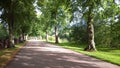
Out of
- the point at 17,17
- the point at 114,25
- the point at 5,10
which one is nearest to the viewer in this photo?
the point at 5,10

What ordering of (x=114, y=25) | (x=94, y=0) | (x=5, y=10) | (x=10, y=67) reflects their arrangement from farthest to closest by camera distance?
(x=114, y=25), (x=5, y=10), (x=94, y=0), (x=10, y=67)

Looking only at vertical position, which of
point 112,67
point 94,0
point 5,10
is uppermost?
point 5,10

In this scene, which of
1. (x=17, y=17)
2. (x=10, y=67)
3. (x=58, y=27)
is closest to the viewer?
(x=10, y=67)

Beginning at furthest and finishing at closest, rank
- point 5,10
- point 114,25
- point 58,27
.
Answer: point 58,27 < point 114,25 < point 5,10

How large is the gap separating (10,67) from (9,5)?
20300 mm

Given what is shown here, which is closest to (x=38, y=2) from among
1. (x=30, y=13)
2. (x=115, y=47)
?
(x=30, y=13)

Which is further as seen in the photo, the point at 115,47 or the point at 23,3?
the point at 115,47

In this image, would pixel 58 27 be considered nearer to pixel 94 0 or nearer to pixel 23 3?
pixel 23 3

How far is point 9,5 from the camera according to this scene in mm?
Answer: 31766

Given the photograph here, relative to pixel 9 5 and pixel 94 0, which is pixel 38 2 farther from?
pixel 94 0

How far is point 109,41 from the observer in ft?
130

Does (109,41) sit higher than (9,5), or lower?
lower

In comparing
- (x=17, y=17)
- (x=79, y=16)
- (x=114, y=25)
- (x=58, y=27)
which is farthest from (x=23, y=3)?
(x=58, y=27)

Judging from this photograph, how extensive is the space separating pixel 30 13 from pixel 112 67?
23.7m
